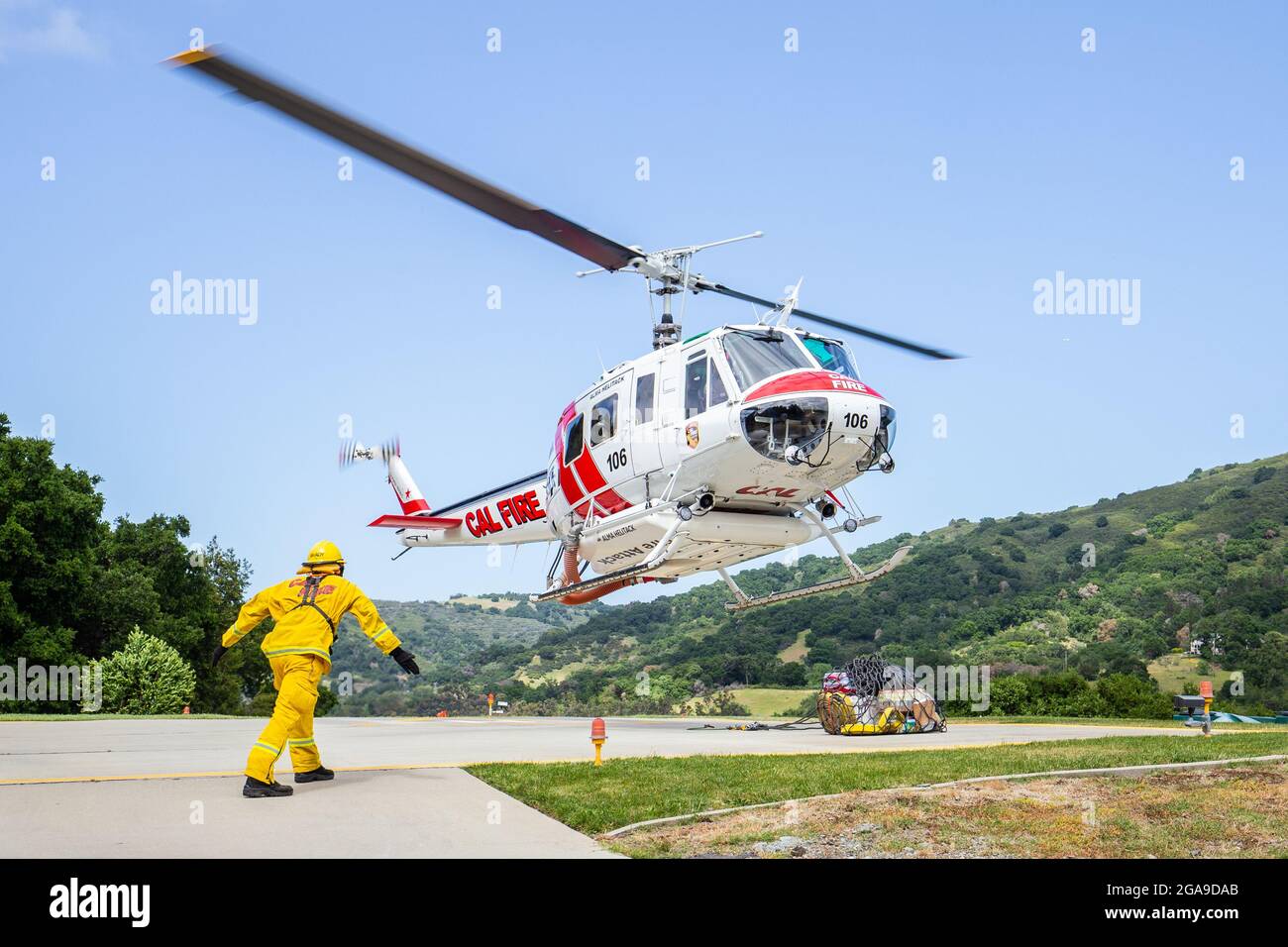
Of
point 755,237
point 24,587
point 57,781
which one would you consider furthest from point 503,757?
point 24,587

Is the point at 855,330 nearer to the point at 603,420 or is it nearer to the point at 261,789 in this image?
the point at 603,420

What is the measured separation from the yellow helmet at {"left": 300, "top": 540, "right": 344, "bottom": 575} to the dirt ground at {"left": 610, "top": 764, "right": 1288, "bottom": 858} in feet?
13.3

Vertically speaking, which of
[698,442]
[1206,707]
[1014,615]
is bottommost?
[1014,615]

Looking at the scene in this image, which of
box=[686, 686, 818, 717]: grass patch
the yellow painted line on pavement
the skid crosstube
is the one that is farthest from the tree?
the yellow painted line on pavement

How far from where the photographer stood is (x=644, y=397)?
810 inches

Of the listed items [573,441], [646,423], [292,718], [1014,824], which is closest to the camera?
[1014,824]

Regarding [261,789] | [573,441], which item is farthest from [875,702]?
[261,789]

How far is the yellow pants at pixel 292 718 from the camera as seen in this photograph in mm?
9633

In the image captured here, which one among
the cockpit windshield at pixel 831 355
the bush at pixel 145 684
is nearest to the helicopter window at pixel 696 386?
the cockpit windshield at pixel 831 355

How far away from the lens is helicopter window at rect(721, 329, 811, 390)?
740 inches

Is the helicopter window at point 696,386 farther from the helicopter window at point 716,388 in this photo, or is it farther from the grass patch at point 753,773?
the grass patch at point 753,773

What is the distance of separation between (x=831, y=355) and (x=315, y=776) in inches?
467

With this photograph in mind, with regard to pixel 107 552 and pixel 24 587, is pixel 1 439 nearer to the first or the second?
pixel 24 587

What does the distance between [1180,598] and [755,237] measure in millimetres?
A: 66130
